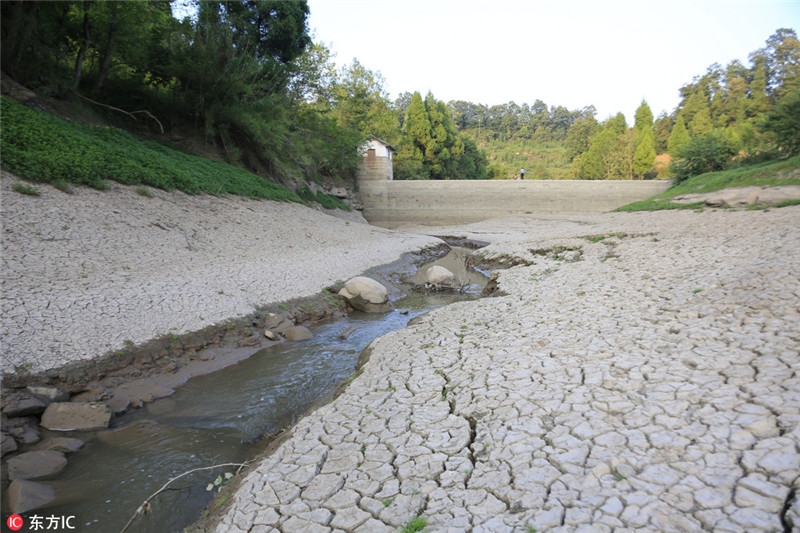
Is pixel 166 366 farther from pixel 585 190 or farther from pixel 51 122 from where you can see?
pixel 585 190

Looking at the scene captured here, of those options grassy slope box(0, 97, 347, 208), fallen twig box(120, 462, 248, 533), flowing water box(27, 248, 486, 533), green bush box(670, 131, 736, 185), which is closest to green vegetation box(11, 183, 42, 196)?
grassy slope box(0, 97, 347, 208)

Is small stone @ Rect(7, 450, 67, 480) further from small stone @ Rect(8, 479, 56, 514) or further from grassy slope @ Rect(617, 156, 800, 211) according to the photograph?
grassy slope @ Rect(617, 156, 800, 211)

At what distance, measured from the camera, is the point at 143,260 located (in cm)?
844

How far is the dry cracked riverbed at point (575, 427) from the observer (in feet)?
7.97

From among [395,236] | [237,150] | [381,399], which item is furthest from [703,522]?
[237,150]

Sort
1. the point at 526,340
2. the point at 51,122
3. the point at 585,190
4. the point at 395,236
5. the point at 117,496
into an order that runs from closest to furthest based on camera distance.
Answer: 1. the point at 117,496
2. the point at 526,340
3. the point at 51,122
4. the point at 395,236
5. the point at 585,190

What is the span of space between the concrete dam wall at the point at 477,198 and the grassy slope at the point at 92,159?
14.6 m

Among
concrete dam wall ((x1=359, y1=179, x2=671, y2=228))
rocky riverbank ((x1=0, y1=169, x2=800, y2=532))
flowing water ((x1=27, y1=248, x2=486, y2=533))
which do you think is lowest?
flowing water ((x1=27, y1=248, x2=486, y2=533))

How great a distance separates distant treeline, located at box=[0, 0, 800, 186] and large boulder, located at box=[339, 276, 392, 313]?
1109 cm

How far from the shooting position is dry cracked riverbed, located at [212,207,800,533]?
2428 mm

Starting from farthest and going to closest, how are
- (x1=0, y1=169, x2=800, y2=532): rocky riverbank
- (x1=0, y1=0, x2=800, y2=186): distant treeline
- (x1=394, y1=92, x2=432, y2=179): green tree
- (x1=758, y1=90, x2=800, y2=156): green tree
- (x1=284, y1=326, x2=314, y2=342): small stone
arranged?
(x1=394, y1=92, x2=432, y2=179): green tree < (x1=758, y1=90, x2=800, y2=156): green tree < (x1=0, y1=0, x2=800, y2=186): distant treeline < (x1=284, y1=326, x2=314, y2=342): small stone < (x1=0, y1=169, x2=800, y2=532): rocky riverbank

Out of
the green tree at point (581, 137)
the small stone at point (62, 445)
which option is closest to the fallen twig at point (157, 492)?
the small stone at point (62, 445)

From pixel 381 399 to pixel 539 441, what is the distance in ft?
5.44

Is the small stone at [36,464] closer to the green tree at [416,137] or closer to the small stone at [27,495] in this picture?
the small stone at [27,495]
